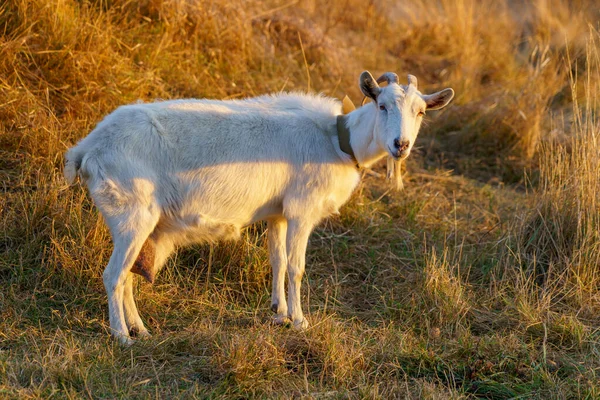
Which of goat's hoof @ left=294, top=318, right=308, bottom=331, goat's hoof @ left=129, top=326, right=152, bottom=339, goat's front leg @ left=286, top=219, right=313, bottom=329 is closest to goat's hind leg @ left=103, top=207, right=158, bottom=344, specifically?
goat's hoof @ left=129, top=326, right=152, bottom=339

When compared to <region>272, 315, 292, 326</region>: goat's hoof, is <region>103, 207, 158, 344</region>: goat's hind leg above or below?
above

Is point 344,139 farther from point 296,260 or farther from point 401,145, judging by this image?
point 296,260

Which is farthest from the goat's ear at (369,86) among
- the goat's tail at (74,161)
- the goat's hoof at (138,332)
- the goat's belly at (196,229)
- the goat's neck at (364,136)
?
the goat's hoof at (138,332)

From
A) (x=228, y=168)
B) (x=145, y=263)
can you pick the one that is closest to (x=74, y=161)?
(x=145, y=263)

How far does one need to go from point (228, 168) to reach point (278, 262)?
2.91 ft

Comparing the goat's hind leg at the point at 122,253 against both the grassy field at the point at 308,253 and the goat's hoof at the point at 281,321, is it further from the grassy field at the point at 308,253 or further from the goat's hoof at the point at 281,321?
the goat's hoof at the point at 281,321

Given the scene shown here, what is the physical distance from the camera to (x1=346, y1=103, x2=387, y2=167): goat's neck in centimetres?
527

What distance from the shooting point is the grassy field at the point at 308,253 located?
4.56 meters

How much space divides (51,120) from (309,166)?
255 cm

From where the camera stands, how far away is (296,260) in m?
5.37

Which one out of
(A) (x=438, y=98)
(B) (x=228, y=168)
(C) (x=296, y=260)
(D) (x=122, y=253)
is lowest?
(C) (x=296, y=260)

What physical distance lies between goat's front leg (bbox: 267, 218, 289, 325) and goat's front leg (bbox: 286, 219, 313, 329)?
16cm

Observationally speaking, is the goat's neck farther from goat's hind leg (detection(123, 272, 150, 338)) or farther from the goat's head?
goat's hind leg (detection(123, 272, 150, 338))

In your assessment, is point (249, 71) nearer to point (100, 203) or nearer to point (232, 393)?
point (100, 203)
